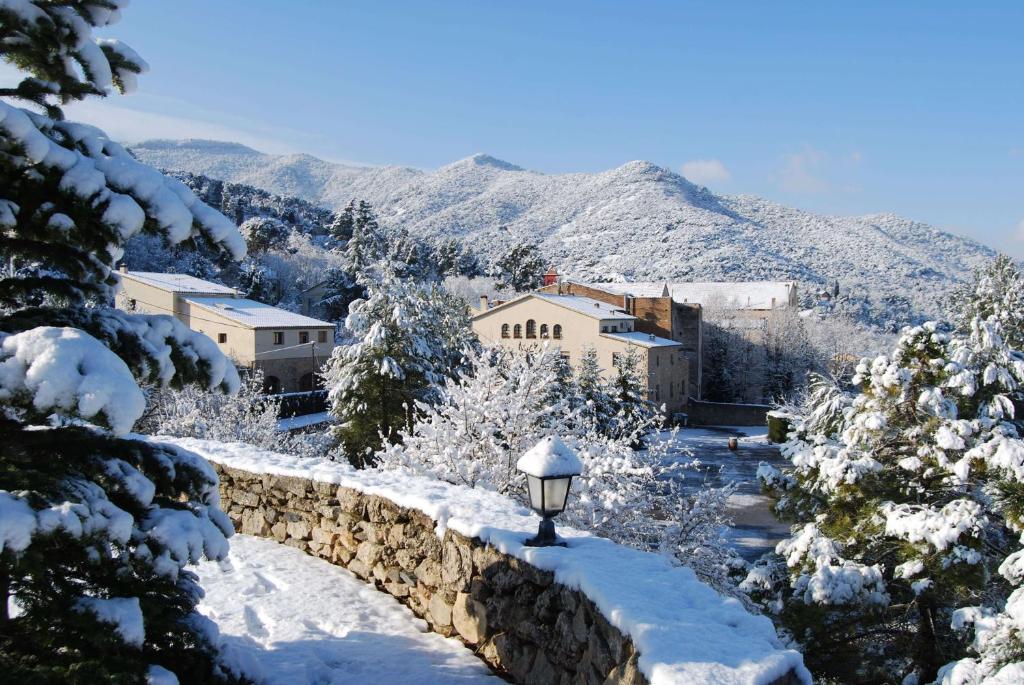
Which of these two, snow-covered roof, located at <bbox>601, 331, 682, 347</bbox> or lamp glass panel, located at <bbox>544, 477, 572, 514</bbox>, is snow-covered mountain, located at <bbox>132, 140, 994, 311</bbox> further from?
lamp glass panel, located at <bbox>544, 477, 572, 514</bbox>

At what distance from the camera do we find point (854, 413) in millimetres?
9953

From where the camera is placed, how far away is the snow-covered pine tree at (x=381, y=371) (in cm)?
2208

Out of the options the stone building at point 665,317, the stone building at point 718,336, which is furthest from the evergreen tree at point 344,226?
the stone building at point 665,317

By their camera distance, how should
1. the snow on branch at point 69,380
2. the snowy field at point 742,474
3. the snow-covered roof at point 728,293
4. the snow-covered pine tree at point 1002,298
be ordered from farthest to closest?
Result: the snow-covered roof at point 728,293 < the snow-covered pine tree at point 1002,298 < the snowy field at point 742,474 < the snow on branch at point 69,380

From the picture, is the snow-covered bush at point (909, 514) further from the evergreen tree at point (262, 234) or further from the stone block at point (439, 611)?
the evergreen tree at point (262, 234)

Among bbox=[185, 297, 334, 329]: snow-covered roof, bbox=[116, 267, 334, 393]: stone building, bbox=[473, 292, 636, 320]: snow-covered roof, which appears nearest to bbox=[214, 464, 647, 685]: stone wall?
bbox=[116, 267, 334, 393]: stone building

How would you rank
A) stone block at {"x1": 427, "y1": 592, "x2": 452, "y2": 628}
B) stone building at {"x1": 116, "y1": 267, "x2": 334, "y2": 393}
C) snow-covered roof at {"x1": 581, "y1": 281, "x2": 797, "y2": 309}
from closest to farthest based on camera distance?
1. stone block at {"x1": 427, "y1": 592, "x2": 452, "y2": 628}
2. stone building at {"x1": 116, "y1": 267, "x2": 334, "y2": 393}
3. snow-covered roof at {"x1": 581, "y1": 281, "x2": 797, "y2": 309}

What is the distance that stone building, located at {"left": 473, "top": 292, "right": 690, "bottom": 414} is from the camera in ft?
129

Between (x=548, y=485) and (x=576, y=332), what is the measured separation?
35.5 meters

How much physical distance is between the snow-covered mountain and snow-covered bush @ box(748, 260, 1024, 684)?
6822cm

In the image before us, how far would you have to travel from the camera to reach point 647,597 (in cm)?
368

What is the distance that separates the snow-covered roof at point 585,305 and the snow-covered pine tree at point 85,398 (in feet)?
119

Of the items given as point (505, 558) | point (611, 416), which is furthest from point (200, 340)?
point (611, 416)

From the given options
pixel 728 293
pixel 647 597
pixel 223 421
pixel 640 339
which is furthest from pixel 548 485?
pixel 728 293
